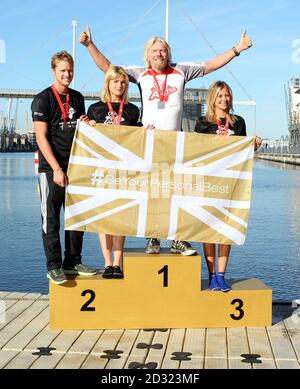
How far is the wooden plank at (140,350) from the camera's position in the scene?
4047 millimetres

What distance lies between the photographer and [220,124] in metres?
5.04

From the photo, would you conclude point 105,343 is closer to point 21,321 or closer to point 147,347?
point 147,347

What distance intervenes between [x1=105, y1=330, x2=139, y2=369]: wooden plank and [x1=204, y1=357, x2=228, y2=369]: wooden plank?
1.81 feet

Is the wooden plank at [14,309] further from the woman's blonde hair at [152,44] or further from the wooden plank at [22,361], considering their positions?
the woman's blonde hair at [152,44]

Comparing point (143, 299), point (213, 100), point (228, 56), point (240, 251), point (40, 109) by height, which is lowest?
point (240, 251)

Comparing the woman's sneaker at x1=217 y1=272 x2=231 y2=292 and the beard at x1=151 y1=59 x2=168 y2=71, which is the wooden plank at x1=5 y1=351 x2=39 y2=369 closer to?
the woman's sneaker at x1=217 y1=272 x2=231 y2=292

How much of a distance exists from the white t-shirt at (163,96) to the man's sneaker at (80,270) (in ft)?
4.28

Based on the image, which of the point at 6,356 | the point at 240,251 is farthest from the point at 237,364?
the point at 240,251

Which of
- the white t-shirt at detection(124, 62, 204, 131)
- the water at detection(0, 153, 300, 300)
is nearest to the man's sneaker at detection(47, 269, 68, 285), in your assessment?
the white t-shirt at detection(124, 62, 204, 131)

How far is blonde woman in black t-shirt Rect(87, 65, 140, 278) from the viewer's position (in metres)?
4.88

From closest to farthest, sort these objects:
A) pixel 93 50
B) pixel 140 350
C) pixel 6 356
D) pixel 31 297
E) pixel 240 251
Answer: pixel 6 356
pixel 140 350
pixel 93 50
pixel 31 297
pixel 240 251

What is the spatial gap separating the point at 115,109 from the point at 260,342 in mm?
2193
